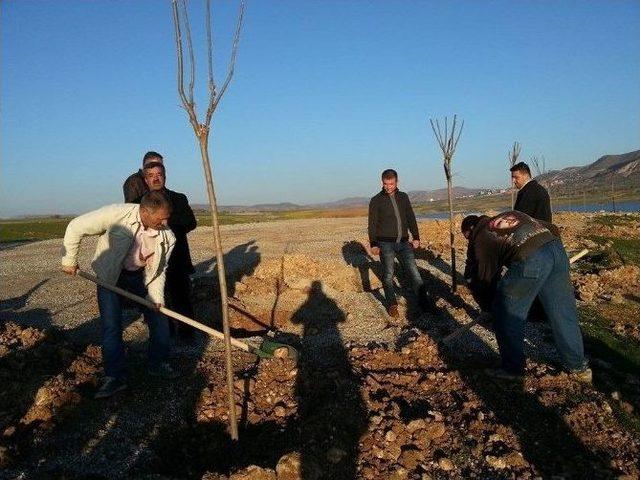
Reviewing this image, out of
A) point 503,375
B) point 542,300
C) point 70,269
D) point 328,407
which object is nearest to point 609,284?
point 542,300

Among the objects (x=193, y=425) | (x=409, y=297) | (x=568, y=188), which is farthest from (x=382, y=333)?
(x=568, y=188)

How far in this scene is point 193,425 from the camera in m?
3.88

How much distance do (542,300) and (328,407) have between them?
2.19 m

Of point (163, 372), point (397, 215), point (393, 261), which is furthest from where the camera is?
point (393, 261)

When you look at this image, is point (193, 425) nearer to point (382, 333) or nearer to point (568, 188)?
point (382, 333)

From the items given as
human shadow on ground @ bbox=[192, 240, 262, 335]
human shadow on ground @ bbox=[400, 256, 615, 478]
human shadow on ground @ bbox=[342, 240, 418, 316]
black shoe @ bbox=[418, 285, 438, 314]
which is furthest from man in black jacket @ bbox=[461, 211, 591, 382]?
human shadow on ground @ bbox=[192, 240, 262, 335]

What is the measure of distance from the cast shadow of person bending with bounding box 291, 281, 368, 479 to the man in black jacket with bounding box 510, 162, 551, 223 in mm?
2933

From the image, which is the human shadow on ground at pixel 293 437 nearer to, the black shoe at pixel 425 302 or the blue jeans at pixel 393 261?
the blue jeans at pixel 393 261

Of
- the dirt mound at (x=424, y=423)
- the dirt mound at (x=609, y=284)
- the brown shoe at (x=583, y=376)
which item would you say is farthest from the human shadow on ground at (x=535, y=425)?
the dirt mound at (x=609, y=284)

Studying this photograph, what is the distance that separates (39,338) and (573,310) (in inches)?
240

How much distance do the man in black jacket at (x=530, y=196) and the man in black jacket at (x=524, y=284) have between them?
1635 mm

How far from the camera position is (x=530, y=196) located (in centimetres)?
587

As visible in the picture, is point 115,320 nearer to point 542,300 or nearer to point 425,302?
point 542,300

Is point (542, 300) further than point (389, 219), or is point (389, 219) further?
point (389, 219)
